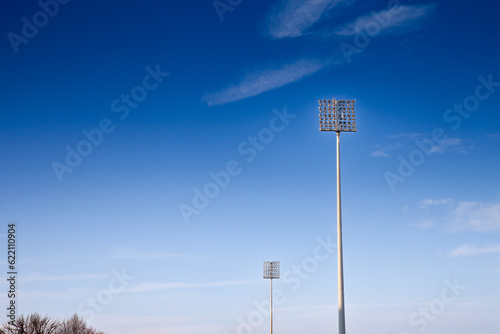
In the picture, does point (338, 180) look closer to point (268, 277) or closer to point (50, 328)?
point (50, 328)

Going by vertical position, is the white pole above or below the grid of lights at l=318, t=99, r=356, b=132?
below

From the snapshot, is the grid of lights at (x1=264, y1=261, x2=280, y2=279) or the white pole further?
the grid of lights at (x1=264, y1=261, x2=280, y2=279)

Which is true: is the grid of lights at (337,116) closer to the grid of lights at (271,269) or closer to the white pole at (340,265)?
the white pole at (340,265)

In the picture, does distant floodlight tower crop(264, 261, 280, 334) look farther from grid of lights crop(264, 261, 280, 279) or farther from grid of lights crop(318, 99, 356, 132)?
grid of lights crop(318, 99, 356, 132)

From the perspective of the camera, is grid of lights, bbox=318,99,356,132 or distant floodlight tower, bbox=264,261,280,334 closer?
grid of lights, bbox=318,99,356,132

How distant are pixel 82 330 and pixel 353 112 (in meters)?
44.3

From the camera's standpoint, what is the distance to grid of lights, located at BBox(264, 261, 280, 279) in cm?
6938

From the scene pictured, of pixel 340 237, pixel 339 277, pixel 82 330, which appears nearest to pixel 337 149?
pixel 340 237

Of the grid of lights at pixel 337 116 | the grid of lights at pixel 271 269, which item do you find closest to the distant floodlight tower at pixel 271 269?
the grid of lights at pixel 271 269

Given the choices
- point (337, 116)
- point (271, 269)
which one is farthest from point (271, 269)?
point (337, 116)

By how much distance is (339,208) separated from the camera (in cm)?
2625

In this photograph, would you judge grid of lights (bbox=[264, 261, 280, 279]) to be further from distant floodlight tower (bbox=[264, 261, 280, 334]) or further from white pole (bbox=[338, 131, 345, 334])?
white pole (bbox=[338, 131, 345, 334])

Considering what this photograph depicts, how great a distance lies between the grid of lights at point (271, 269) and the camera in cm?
6938

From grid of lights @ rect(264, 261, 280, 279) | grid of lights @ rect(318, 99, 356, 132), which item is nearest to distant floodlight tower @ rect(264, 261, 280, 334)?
grid of lights @ rect(264, 261, 280, 279)
